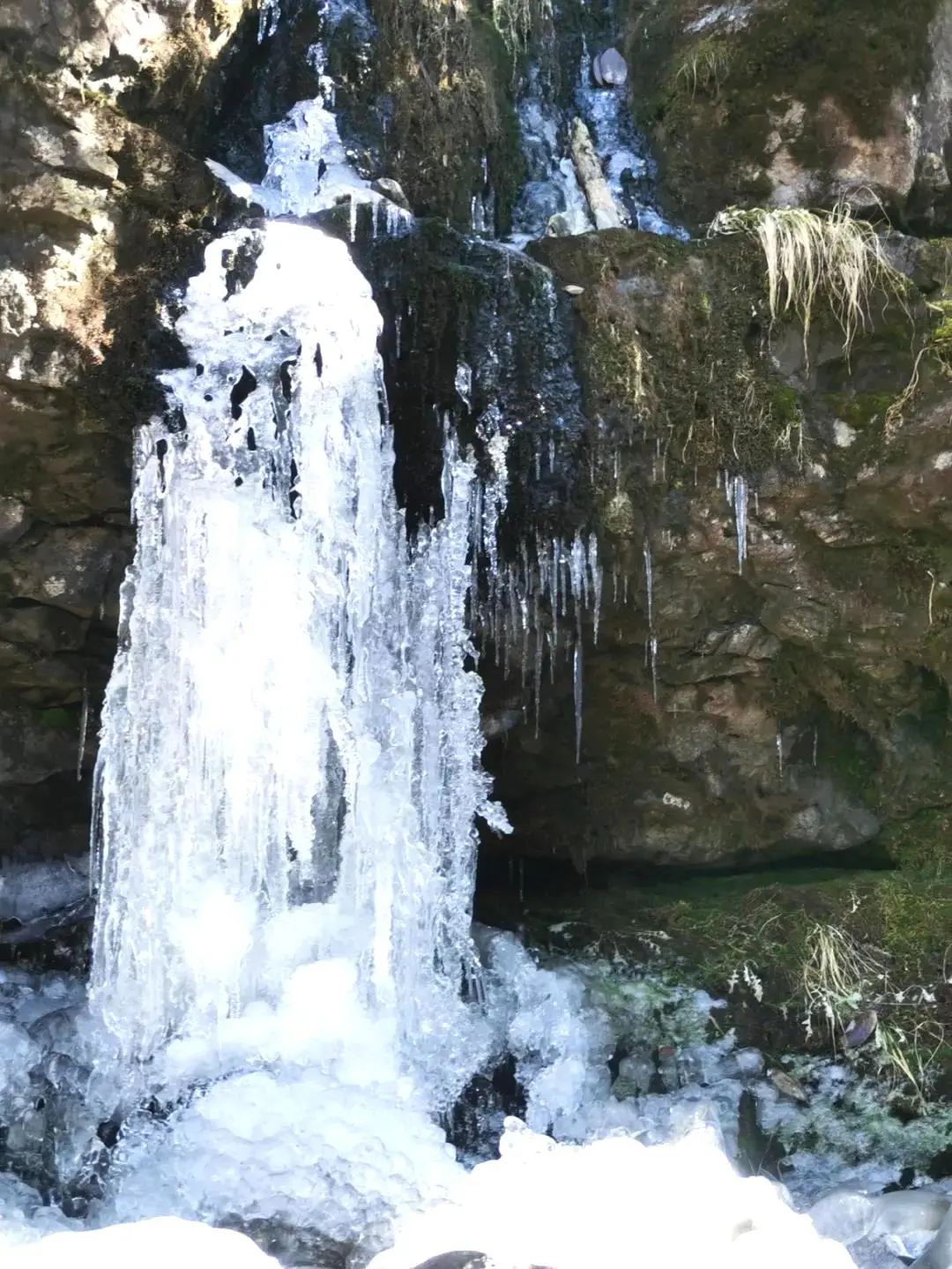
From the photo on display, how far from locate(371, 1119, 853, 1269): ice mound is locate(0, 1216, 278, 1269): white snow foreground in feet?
1.50

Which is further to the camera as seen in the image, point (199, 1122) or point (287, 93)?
point (287, 93)

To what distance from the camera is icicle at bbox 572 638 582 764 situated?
5.89m

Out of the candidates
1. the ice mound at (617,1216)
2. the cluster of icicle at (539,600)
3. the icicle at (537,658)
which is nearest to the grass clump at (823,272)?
the cluster of icicle at (539,600)

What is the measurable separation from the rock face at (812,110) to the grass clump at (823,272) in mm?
1009

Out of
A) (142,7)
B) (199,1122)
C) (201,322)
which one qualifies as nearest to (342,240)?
(201,322)

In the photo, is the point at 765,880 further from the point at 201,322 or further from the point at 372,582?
the point at 201,322

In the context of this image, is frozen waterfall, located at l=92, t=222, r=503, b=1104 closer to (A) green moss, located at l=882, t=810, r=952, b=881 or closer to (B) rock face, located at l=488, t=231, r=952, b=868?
(B) rock face, located at l=488, t=231, r=952, b=868

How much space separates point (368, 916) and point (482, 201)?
3.85m

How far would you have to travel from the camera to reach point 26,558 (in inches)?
213

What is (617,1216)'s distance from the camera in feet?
12.1

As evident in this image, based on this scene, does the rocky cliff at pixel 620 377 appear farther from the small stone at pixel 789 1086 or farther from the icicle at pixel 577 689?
the small stone at pixel 789 1086

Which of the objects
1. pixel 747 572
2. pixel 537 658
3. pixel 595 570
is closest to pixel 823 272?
pixel 747 572

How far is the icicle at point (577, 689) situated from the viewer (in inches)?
232

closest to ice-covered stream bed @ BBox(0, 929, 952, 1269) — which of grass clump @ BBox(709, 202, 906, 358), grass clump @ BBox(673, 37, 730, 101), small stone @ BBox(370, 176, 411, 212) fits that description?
grass clump @ BBox(709, 202, 906, 358)
